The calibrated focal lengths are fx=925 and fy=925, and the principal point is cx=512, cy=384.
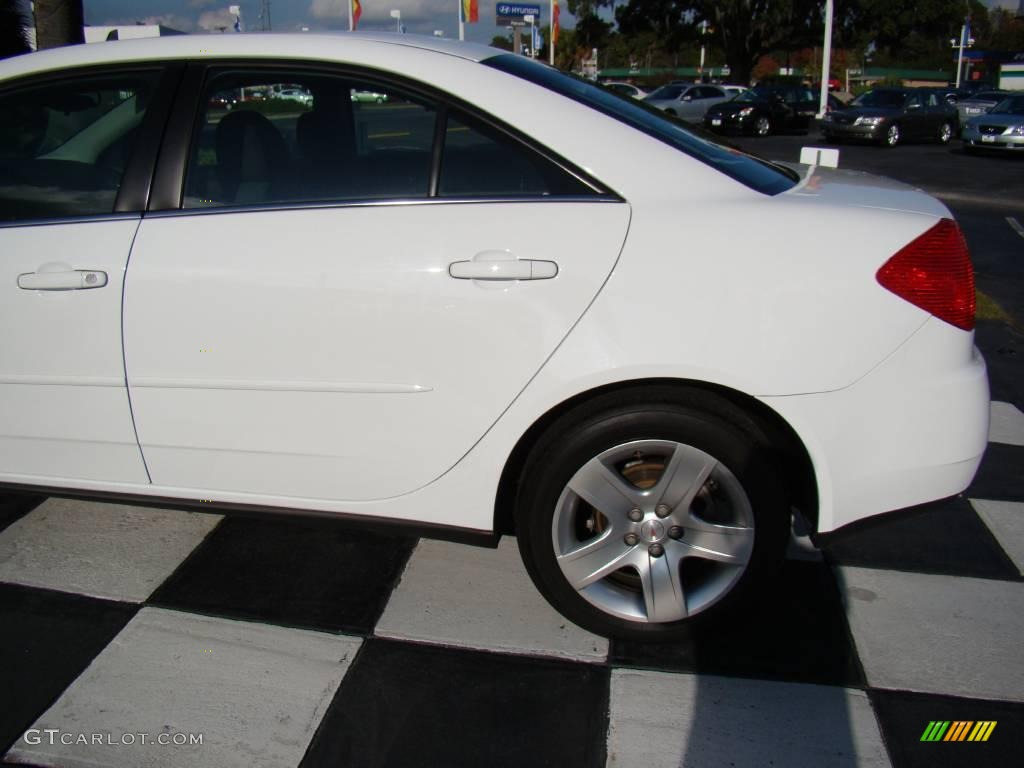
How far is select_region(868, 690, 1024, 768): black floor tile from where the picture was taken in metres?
2.25

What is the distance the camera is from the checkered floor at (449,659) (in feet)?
7.57

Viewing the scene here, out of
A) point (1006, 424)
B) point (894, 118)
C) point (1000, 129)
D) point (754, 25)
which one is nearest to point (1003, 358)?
point (1006, 424)

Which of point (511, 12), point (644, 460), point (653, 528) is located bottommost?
point (653, 528)

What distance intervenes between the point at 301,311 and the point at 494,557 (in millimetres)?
1202

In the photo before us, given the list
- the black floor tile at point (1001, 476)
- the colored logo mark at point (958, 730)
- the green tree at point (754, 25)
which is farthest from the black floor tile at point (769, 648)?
the green tree at point (754, 25)

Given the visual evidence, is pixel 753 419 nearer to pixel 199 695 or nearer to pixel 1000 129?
pixel 199 695

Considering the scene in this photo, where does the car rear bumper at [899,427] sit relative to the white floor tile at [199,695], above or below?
above

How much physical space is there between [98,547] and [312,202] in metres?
1.57

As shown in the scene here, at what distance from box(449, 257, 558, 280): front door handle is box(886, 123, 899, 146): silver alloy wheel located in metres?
24.0

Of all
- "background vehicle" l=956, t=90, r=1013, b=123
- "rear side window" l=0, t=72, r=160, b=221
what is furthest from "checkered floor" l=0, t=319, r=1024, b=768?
"background vehicle" l=956, t=90, r=1013, b=123

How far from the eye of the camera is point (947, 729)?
92.7 inches

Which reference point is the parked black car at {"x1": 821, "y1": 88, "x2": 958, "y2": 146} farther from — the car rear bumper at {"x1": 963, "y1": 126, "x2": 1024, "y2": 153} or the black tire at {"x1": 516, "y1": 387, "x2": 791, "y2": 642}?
the black tire at {"x1": 516, "y1": 387, "x2": 791, "y2": 642}

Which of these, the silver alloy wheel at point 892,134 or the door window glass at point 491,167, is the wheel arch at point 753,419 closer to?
the door window glass at point 491,167

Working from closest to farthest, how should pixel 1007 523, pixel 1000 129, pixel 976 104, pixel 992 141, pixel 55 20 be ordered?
pixel 1007 523 → pixel 55 20 → pixel 1000 129 → pixel 992 141 → pixel 976 104
